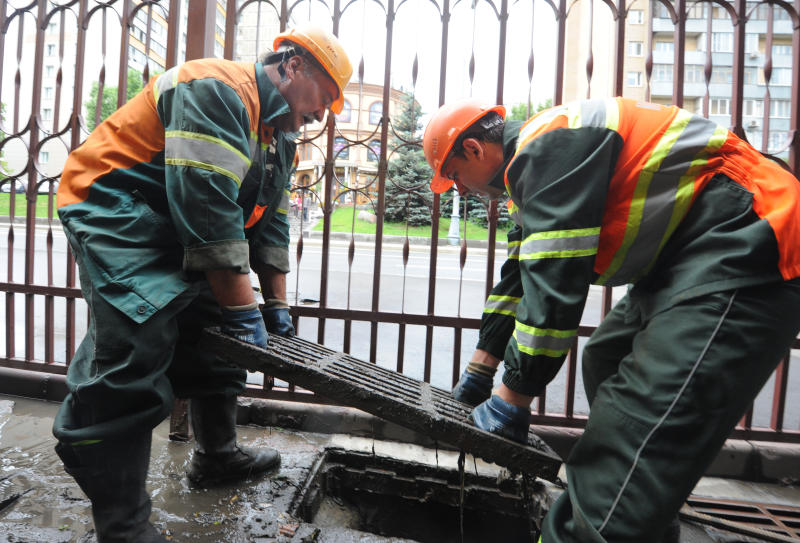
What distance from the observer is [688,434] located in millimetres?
1425

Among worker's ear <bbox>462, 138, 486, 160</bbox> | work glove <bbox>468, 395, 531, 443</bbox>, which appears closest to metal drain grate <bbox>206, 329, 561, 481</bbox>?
work glove <bbox>468, 395, 531, 443</bbox>

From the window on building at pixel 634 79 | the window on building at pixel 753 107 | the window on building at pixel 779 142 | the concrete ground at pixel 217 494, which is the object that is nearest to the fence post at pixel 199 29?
the concrete ground at pixel 217 494

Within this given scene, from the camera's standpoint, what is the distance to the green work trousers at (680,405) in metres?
1.42

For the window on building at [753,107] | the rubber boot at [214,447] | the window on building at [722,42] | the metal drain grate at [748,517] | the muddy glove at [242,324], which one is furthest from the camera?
the window on building at [722,42]

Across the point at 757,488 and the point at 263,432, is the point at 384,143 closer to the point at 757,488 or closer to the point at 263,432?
the point at 263,432

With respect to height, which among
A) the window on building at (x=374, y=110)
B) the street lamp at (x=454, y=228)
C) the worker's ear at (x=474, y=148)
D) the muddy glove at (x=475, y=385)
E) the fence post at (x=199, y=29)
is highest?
the fence post at (x=199, y=29)

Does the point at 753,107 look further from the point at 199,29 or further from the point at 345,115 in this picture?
the point at 199,29

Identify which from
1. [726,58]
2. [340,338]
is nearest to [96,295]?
[340,338]

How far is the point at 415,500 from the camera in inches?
105

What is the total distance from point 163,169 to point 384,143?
1.39m

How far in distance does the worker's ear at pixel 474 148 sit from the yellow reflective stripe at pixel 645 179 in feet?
2.05

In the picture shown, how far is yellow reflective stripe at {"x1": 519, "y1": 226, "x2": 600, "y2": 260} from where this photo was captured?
1.50 metres

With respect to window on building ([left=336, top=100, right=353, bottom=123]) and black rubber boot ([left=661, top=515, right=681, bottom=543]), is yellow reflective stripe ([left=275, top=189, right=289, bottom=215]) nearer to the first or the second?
window on building ([left=336, top=100, right=353, bottom=123])

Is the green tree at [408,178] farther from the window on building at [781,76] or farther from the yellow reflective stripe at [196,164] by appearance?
the window on building at [781,76]
